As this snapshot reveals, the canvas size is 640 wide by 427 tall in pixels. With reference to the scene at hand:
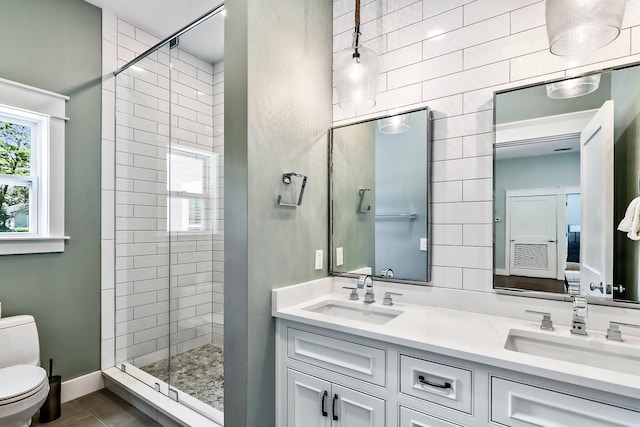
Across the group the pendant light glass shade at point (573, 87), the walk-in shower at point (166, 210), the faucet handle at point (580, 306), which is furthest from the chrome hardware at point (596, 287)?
the walk-in shower at point (166, 210)

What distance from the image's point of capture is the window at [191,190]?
257 cm

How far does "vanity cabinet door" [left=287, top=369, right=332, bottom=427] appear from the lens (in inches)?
59.0

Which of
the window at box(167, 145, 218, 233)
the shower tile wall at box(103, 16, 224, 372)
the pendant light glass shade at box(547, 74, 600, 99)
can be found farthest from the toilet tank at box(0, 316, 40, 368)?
the pendant light glass shade at box(547, 74, 600, 99)

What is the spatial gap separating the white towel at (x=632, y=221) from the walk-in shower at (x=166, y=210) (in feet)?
7.81

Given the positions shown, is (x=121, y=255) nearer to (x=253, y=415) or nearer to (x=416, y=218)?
(x=253, y=415)

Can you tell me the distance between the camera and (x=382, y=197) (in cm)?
196

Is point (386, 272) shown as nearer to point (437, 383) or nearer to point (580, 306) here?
point (437, 383)

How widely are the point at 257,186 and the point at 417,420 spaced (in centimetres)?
123

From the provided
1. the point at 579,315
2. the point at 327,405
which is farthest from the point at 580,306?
the point at 327,405

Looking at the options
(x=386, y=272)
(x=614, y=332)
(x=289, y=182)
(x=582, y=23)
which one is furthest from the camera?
(x=386, y=272)

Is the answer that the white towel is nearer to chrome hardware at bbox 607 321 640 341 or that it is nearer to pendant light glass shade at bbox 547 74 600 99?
chrome hardware at bbox 607 321 640 341

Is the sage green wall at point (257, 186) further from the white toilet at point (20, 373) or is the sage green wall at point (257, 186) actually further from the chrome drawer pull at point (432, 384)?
the white toilet at point (20, 373)

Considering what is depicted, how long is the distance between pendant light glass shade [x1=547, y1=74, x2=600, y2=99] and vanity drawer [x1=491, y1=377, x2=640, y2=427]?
1.21 m

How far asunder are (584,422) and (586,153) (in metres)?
1.03
